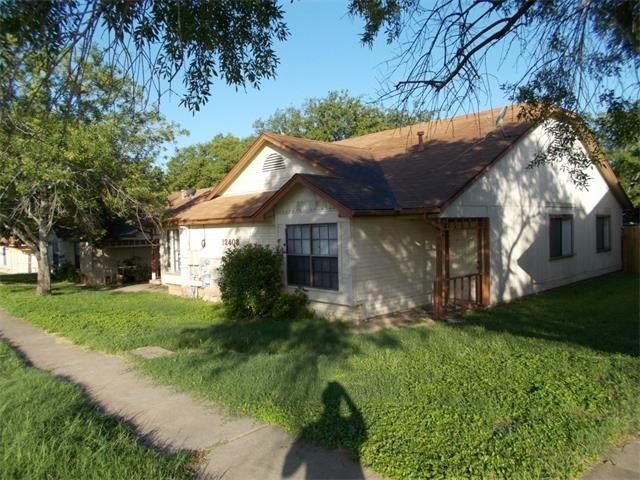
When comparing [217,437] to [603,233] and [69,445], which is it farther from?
[603,233]

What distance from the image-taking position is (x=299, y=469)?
4.05 meters

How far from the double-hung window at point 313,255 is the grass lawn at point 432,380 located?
1.15 metres

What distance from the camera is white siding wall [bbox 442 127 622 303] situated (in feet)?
40.9

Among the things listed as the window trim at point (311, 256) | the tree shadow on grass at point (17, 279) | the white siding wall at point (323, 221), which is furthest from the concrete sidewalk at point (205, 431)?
the tree shadow on grass at point (17, 279)

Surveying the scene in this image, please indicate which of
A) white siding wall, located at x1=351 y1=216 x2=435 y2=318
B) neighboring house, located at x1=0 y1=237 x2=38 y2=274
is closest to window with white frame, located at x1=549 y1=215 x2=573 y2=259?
white siding wall, located at x1=351 y1=216 x2=435 y2=318

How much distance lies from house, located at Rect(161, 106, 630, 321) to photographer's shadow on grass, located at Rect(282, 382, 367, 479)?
17.7 feet

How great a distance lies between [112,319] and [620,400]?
10.4 metres

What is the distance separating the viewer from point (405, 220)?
11.7 m

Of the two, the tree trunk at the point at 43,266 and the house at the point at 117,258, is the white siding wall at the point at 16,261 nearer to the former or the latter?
the house at the point at 117,258

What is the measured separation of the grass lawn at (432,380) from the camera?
419cm

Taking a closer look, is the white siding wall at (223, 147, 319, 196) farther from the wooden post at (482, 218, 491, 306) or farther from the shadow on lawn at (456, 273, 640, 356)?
the shadow on lawn at (456, 273, 640, 356)

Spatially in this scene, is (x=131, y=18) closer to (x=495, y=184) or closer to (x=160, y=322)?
(x=160, y=322)

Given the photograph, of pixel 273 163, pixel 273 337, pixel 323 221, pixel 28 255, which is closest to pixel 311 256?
pixel 323 221

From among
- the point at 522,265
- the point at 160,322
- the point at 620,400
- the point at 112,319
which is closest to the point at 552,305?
the point at 522,265
